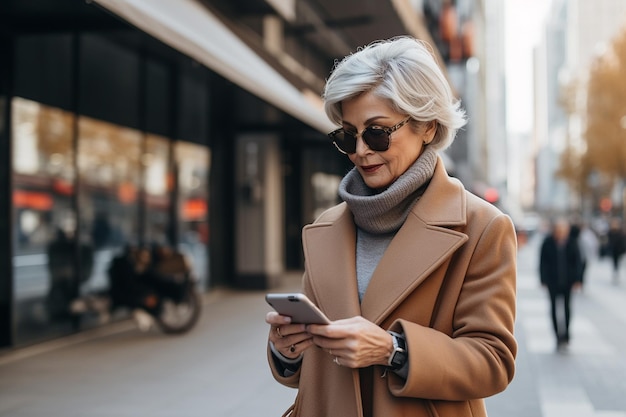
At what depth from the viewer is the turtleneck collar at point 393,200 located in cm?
193

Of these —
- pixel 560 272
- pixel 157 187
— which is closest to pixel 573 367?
pixel 560 272

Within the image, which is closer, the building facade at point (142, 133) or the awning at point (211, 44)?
the awning at point (211, 44)

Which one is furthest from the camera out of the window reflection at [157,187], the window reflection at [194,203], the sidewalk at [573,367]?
the window reflection at [194,203]

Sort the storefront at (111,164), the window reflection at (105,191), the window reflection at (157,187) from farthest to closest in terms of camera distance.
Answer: the window reflection at (157,187), the window reflection at (105,191), the storefront at (111,164)

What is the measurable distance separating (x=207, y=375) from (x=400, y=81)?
5.75 meters

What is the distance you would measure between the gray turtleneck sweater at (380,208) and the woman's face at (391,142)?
0.03 metres

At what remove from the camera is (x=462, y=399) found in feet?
5.83

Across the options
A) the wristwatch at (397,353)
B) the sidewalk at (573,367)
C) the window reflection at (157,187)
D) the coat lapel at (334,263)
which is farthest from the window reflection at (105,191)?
the wristwatch at (397,353)

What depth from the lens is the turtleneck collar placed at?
1933mm

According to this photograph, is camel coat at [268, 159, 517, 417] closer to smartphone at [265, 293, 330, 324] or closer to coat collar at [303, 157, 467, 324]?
coat collar at [303, 157, 467, 324]

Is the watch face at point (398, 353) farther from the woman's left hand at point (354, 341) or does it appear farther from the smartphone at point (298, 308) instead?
the smartphone at point (298, 308)

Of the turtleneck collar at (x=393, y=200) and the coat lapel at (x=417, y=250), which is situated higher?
the turtleneck collar at (x=393, y=200)

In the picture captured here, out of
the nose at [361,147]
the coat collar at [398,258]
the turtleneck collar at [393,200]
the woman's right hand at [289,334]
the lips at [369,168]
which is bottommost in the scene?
the woman's right hand at [289,334]

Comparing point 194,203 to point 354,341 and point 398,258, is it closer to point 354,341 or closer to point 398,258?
point 398,258
